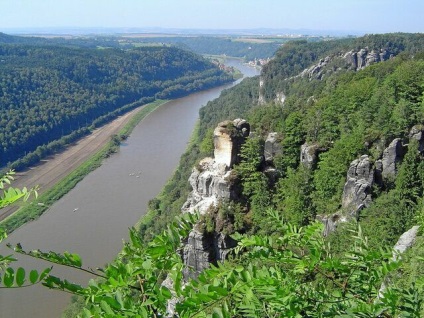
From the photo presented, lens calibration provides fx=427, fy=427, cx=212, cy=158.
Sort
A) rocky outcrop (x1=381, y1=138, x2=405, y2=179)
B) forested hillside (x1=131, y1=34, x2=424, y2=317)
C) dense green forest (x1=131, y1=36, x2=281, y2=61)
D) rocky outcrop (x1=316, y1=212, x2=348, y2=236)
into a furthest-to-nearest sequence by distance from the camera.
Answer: dense green forest (x1=131, y1=36, x2=281, y2=61), rocky outcrop (x1=381, y1=138, x2=405, y2=179), rocky outcrop (x1=316, y1=212, x2=348, y2=236), forested hillside (x1=131, y1=34, x2=424, y2=317)

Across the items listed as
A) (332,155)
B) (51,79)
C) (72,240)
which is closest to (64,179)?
(72,240)

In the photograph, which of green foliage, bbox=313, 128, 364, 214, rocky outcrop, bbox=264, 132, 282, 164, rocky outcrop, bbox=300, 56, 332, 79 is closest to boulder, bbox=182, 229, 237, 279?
green foliage, bbox=313, 128, 364, 214

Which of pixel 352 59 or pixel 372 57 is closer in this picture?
pixel 372 57

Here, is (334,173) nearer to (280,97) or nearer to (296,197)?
(296,197)

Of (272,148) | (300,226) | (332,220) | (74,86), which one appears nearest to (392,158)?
(332,220)

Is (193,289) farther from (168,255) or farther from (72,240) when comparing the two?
(72,240)

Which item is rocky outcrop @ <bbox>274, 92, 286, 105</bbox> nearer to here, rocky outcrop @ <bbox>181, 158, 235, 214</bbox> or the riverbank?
the riverbank
